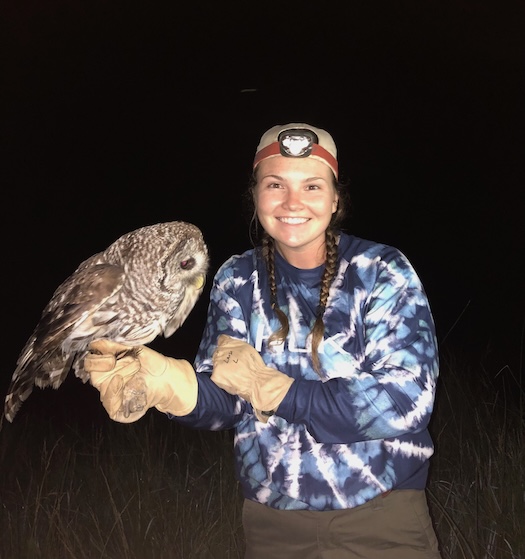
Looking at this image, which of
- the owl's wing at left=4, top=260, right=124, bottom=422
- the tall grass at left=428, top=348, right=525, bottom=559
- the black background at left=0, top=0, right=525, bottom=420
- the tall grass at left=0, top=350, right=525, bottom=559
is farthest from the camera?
the black background at left=0, top=0, right=525, bottom=420

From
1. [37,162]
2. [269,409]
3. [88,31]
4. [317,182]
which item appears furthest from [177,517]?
[88,31]

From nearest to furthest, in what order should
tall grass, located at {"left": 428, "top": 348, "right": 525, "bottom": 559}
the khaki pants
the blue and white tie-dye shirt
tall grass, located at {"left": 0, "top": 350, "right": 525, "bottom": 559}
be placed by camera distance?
the blue and white tie-dye shirt, the khaki pants, tall grass, located at {"left": 428, "top": 348, "right": 525, "bottom": 559}, tall grass, located at {"left": 0, "top": 350, "right": 525, "bottom": 559}

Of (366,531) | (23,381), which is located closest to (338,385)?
(366,531)

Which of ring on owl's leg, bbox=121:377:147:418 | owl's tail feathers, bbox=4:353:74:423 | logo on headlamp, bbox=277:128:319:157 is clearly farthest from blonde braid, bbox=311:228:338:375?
owl's tail feathers, bbox=4:353:74:423

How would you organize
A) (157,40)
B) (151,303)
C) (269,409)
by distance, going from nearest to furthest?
1. (269,409)
2. (151,303)
3. (157,40)

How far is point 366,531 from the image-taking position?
1888 mm

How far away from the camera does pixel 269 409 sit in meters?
1.77

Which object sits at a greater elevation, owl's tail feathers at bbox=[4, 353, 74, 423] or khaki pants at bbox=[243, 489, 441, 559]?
owl's tail feathers at bbox=[4, 353, 74, 423]

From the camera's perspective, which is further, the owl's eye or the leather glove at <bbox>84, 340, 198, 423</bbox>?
the owl's eye

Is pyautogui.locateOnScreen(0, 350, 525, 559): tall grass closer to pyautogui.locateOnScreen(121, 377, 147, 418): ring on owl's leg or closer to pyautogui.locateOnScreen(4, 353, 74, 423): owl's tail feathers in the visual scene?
pyautogui.locateOnScreen(4, 353, 74, 423): owl's tail feathers

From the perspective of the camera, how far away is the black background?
39.4 feet

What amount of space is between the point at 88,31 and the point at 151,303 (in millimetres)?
19276

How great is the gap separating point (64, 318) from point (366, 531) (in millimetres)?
1116

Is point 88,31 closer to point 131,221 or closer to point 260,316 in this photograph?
point 131,221
